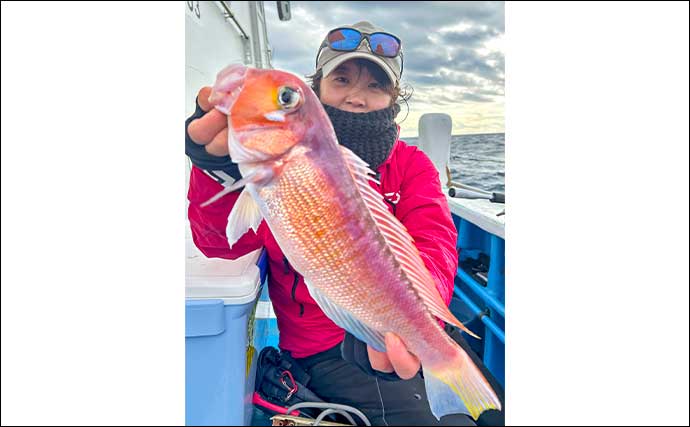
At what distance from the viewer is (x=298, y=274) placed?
22.5 inches

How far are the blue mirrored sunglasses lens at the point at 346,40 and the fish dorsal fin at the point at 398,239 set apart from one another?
0.16 metres

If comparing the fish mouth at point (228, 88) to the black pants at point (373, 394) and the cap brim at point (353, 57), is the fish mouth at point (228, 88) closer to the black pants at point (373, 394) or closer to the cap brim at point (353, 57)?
the cap brim at point (353, 57)

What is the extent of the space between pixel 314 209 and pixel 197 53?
32 centimetres

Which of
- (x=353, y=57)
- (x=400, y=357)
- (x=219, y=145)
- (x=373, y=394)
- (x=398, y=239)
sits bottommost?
(x=373, y=394)

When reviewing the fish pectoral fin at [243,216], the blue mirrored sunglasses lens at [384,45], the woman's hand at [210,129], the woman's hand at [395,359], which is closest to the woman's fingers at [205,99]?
the woman's hand at [210,129]

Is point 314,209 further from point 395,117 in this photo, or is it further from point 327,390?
point 327,390

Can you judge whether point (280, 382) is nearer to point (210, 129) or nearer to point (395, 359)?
point (395, 359)

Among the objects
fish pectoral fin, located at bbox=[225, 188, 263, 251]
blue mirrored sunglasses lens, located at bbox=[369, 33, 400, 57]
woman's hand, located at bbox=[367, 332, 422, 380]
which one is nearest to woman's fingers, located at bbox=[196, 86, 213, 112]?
fish pectoral fin, located at bbox=[225, 188, 263, 251]

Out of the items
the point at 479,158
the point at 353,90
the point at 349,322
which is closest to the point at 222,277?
the point at 349,322

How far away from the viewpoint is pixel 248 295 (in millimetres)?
606

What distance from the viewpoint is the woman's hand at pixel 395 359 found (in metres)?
0.49

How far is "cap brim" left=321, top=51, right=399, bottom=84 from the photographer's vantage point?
1.71 feet

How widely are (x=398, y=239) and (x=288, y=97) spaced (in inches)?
7.7
